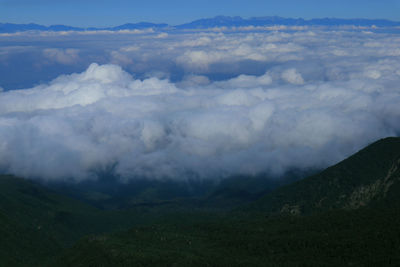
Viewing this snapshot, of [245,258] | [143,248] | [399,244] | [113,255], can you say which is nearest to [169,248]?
[143,248]

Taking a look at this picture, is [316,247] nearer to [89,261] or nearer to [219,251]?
[219,251]

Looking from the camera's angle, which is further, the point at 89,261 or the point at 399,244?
the point at 89,261

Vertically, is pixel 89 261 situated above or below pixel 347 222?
below

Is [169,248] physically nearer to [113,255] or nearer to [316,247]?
[113,255]

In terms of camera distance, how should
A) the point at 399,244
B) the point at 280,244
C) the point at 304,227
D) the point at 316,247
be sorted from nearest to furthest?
the point at 399,244
the point at 316,247
the point at 280,244
the point at 304,227

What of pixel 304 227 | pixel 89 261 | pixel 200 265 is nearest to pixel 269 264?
pixel 200 265

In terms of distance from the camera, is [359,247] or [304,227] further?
[304,227]

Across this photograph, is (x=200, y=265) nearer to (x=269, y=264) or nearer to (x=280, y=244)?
(x=269, y=264)

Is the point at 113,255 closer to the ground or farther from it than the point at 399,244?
closer to the ground

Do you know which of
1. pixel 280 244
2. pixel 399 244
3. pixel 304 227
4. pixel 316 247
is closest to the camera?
pixel 399 244
